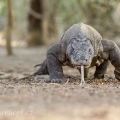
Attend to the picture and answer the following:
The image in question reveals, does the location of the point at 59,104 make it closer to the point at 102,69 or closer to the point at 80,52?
the point at 80,52

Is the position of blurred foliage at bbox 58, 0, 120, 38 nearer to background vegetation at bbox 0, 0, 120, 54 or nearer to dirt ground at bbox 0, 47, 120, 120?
background vegetation at bbox 0, 0, 120, 54

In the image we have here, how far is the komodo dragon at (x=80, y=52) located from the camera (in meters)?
4.57

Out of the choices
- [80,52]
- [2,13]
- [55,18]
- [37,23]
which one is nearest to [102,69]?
[80,52]

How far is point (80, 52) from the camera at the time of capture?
455cm

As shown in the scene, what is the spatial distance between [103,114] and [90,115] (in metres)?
0.09

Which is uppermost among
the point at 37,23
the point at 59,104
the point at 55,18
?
the point at 55,18

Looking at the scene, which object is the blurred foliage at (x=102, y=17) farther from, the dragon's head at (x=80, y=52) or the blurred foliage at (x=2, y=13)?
the dragon's head at (x=80, y=52)

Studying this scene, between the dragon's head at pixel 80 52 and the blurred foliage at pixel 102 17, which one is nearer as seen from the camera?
the dragon's head at pixel 80 52

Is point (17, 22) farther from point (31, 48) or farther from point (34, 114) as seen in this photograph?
point (34, 114)

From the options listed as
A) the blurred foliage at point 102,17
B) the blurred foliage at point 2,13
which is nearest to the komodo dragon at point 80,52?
the blurred foliage at point 102,17

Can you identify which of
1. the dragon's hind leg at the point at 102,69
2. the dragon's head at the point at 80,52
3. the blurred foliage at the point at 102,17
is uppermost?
the blurred foliage at the point at 102,17

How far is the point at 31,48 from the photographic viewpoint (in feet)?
51.6

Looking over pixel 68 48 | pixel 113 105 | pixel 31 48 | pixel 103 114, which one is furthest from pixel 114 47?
pixel 31 48

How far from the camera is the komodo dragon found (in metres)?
4.57
